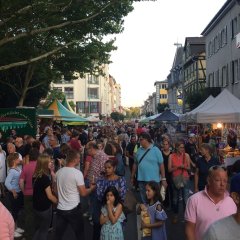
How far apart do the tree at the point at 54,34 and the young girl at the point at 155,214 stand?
26.3 ft

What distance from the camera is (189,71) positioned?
2282 inches

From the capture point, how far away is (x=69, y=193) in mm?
6516

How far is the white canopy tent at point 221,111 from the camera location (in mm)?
15352

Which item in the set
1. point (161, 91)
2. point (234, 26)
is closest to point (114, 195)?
point (234, 26)

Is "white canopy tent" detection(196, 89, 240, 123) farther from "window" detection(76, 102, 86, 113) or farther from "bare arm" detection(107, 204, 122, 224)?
"window" detection(76, 102, 86, 113)

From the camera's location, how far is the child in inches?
226

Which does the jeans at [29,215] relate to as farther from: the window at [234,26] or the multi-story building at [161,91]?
the multi-story building at [161,91]

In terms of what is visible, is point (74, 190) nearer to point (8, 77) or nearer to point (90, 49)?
point (90, 49)

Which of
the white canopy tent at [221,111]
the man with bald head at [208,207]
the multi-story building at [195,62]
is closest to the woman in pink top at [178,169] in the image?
the man with bald head at [208,207]

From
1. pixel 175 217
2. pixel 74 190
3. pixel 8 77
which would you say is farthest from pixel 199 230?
pixel 8 77

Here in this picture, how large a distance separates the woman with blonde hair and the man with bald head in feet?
9.29

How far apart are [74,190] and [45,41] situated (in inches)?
634

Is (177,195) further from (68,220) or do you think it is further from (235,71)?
(235,71)

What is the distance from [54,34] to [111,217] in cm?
1422
